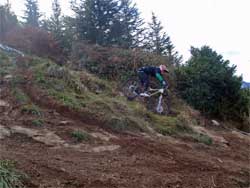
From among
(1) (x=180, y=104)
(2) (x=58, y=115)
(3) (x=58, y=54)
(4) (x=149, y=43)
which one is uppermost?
(4) (x=149, y=43)

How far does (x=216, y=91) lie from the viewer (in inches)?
487

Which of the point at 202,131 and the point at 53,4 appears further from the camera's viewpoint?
the point at 53,4

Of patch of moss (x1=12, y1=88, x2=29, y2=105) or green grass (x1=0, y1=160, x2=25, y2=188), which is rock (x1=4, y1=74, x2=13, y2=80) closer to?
patch of moss (x1=12, y1=88, x2=29, y2=105)

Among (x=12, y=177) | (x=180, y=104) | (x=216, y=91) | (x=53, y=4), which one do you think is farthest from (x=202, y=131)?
(x=53, y=4)

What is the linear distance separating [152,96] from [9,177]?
7738mm

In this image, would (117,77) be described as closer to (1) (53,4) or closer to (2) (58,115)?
(2) (58,115)

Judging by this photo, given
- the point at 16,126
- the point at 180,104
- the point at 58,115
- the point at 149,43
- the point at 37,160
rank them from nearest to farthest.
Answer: the point at 37,160
the point at 16,126
the point at 58,115
the point at 180,104
the point at 149,43

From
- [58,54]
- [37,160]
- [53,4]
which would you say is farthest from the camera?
[53,4]

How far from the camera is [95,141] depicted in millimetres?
6035

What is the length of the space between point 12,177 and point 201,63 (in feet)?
36.1

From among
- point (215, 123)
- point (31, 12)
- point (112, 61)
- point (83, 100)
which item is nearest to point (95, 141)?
point (83, 100)

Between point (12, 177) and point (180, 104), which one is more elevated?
point (180, 104)

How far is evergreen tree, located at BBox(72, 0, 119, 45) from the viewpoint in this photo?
55.9 feet

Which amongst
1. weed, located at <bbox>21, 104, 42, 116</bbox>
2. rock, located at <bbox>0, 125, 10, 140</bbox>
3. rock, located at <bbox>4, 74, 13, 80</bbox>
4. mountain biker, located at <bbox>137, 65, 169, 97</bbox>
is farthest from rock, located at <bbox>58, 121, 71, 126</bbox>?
mountain biker, located at <bbox>137, 65, 169, 97</bbox>
